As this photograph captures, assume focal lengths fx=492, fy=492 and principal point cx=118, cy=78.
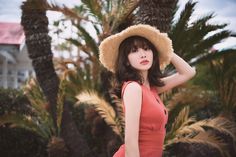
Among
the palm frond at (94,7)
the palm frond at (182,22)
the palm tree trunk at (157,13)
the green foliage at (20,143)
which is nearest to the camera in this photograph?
the palm tree trunk at (157,13)

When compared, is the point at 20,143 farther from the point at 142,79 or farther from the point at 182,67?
the point at 142,79

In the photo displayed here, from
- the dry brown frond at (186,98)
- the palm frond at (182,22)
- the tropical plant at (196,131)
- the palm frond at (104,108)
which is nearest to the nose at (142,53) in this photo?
the tropical plant at (196,131)

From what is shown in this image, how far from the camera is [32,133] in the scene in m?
9.94

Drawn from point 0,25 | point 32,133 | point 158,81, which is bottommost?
point 32,133

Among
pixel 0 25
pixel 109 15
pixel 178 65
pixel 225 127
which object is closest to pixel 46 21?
pixel 109 15

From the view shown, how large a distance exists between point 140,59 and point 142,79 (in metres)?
0.12

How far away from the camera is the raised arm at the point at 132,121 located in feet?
8.48

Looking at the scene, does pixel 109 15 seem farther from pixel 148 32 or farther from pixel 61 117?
pixel 148 32

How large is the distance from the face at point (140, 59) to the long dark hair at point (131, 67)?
0.06 feet

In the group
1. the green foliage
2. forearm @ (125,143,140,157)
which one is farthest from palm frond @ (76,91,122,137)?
forearm @ (125,143,140,157)

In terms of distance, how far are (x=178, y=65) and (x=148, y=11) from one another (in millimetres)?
4092

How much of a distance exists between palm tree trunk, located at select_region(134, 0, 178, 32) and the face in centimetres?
426

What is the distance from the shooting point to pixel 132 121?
2594 mm

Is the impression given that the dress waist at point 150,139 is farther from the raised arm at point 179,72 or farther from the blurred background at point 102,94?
the blurred background at point 102,94
